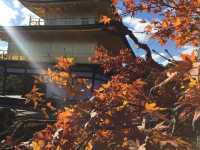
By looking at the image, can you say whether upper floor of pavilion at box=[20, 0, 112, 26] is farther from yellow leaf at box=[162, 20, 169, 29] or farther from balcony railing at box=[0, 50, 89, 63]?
yellow leaf at box=[162, 20, 169, 29]

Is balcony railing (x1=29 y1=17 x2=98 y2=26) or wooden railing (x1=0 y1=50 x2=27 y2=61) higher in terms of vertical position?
balcony railing (x1=29 y1=17 x2=98 y2=26)

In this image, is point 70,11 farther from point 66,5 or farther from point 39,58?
point 39,58

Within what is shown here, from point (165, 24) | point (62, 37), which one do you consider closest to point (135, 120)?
point (165, 24)

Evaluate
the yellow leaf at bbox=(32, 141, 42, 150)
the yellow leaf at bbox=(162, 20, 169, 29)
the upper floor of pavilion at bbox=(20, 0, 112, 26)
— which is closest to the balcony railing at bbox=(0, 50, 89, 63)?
the upper floor of pavilion at bbox=(20, 0, 112, 26)

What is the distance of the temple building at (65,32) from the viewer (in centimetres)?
2817

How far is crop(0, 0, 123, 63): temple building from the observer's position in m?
28.2

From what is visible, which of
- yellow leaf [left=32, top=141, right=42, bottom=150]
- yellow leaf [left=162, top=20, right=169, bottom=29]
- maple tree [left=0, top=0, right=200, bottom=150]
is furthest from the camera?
yellow leaf [left=162, top=20, right=169, bottom=29]

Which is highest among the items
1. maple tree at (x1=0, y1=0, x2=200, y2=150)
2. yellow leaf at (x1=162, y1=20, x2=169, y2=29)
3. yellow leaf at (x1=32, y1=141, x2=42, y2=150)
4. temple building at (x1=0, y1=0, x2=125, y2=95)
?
temple building at (x1=0, y1=0, x2=125, y2=95)

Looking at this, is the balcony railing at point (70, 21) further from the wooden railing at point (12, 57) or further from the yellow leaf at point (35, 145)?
the yellow leaf at point (35, 145)

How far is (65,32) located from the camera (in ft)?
93.8

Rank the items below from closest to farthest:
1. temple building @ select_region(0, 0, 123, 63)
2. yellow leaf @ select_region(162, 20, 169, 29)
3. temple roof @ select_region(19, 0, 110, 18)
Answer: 1. yellow leaf @ select_region(162, 20, 169, 29)
2. temple building @ select_region(0, 0, 123, 63)
3. temple roof @ select_region(19, 0, 110, 18)

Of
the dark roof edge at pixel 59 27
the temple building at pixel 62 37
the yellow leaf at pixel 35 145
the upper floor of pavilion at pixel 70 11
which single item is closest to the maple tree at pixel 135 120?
the yellow leaf at pixel 35 145

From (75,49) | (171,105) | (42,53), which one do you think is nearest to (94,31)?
(75,49)

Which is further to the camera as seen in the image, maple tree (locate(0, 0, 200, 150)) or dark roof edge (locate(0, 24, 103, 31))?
dark roof edge (locate(0, 24, 103, 31))
